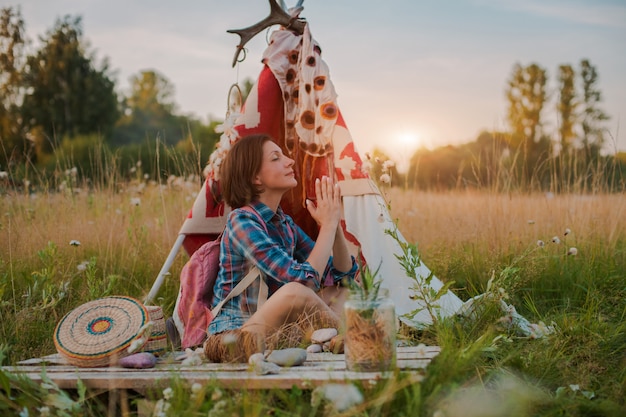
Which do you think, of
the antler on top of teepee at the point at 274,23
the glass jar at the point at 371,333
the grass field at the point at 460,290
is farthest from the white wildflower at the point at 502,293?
the antler on top of teepee at the point at 274,23

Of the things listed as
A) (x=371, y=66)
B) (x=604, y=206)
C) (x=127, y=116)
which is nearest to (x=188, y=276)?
(x=371, y=66)

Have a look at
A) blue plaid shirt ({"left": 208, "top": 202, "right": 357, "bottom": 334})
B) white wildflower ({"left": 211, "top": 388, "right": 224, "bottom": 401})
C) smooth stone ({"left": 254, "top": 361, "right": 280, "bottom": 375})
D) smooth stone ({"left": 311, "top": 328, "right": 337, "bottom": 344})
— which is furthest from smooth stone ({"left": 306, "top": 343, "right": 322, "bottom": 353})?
white wildflower ({"left": 211, "top": 388, "right": 224, "bottom": 401})

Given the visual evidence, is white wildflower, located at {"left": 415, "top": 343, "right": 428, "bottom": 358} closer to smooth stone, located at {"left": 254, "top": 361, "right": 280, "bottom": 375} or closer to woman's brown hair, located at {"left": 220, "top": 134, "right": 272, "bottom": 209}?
smooth stone, located at {"left": 254, "top": 361, "right": 280, "bottom": 375}

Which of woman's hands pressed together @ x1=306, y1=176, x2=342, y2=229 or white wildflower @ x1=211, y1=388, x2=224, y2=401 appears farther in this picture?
woman's hands pressed together @ x1=306, y1=176, x2=342, y2=229

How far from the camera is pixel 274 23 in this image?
4.08 metres

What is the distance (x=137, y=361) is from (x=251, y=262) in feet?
2.60

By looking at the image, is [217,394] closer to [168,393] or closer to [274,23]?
[168,393]

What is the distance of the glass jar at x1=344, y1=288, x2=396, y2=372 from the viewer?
7.13 ft

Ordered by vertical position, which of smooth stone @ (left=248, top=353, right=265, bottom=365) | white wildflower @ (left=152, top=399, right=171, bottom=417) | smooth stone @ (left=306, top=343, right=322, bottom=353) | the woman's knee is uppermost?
the woman's knee

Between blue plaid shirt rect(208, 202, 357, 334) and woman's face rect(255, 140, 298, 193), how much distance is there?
0.38 feet

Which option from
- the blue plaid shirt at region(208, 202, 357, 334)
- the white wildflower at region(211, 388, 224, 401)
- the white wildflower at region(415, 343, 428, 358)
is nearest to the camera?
the white wildflower at region(211, 388, 224, 401)

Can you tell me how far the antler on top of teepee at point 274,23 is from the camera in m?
4.06

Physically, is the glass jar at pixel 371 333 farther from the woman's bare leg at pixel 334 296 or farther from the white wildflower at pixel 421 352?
Answer: the woman's bare leg at pixel 334 296

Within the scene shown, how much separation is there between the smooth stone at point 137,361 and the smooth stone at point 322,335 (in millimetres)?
722
